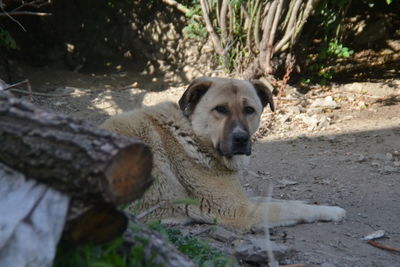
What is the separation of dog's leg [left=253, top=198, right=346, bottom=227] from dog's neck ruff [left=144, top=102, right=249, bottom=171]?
0.43 m

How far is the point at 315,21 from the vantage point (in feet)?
27.2

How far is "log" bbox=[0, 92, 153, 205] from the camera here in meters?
1.82

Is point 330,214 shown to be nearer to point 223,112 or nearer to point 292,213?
point 292,213

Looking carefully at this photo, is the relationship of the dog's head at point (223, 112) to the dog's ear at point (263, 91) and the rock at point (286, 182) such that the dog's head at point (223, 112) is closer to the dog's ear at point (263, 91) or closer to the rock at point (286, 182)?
the dog's ear at point (263, 91)

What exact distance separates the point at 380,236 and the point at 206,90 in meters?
1.83

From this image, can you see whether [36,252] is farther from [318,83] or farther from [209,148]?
[318,83]

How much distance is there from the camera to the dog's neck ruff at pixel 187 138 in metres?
3.88

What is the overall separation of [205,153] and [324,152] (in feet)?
8.93

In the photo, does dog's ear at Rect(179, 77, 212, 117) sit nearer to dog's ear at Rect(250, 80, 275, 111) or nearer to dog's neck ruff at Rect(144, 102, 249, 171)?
dog's neck ruff at Rect(144, 102, 249, 171)

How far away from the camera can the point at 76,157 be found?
187 cm

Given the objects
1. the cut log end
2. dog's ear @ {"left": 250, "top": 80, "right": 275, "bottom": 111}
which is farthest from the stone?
the cut log end

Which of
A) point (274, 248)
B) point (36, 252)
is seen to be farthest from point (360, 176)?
point (36, 252)

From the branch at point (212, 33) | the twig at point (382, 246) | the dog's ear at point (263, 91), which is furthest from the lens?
the branch at point (212, 33)

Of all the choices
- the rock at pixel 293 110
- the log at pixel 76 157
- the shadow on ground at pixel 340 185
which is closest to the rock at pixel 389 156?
the shadow on ground at pixel 340 185
